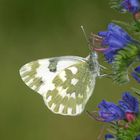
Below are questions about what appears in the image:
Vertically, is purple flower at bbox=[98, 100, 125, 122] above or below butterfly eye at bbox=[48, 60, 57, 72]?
below

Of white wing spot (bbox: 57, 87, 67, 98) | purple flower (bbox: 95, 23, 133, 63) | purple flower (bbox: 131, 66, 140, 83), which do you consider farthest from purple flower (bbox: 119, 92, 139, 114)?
white wing spot (bbox: 57, 87, 67, 98)

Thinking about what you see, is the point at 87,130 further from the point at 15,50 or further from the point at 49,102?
the point at 49,102

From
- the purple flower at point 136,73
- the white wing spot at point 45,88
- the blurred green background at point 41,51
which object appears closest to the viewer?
the purple flower at point 136,73

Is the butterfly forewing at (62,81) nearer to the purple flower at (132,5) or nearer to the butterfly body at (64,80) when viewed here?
the butterfly body at (64,80)

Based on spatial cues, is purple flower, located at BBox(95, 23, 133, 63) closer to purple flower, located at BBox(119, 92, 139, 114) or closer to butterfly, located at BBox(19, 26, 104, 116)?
purple flower, located at BBox(119, 92, 139, 114)

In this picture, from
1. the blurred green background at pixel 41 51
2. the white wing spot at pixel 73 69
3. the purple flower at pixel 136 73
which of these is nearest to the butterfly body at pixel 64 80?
the white wing spot at pixel 73 69

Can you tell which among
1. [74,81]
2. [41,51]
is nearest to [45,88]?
[74,81]

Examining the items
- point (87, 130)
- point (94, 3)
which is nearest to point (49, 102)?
Result: point (87, 130)

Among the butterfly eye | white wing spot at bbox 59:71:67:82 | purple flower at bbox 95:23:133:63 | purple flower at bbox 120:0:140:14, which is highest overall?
purple flower at bbox 120:0:140:14
